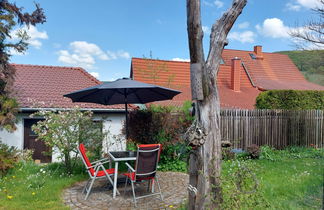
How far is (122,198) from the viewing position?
495 centimetres

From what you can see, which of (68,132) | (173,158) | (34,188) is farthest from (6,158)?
(173,158)

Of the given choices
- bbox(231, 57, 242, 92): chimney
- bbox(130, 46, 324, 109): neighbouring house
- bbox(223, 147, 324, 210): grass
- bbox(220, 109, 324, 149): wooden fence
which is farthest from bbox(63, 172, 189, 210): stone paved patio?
bbox(231, 57, 242, 92): chimney

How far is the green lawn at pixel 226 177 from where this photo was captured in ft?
12.3

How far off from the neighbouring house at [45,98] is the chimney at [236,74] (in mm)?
10727

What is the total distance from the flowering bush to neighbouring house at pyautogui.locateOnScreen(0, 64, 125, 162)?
3.66 m

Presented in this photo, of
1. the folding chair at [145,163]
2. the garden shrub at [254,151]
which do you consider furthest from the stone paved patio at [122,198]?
the garden shrub at [254,151]

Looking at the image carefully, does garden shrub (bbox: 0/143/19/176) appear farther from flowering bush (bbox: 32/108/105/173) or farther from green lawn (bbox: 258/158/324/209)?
green lawn (bbox: 258/158/324/209)

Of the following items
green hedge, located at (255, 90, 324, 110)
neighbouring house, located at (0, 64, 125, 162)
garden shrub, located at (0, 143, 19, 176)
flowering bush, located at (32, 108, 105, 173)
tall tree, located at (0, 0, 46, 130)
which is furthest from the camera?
green hedge, located at (255, 90, 324, 110)

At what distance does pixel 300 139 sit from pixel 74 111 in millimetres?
9239

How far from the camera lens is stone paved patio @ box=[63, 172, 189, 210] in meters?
4.51

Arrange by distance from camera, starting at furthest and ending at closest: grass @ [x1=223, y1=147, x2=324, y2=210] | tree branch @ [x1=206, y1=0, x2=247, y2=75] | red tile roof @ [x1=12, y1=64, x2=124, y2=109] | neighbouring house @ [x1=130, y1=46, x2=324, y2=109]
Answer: neighbouring house @ [x1=130, y1=46, x2=324, y2=109] → red tile roof @ [x1=12, y1=64, x2=124, y2=109] → grass @ [x1=223, y1=147, x2=324, y2=210] → tree branch @ [x1=206, y1=0, x2=247, y2=75]

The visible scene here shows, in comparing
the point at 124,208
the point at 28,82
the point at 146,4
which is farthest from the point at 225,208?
the point at 28,82

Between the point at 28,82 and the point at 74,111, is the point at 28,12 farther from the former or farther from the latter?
the point at 28,82

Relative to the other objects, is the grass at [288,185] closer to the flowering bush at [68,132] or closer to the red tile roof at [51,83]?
the flowering bush at [68,132]
